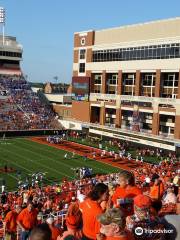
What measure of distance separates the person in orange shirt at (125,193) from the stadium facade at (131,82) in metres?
34.3

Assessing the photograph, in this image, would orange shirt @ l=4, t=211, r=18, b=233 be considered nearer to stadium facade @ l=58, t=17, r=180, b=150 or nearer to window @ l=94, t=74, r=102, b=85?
stadium facade @ l=58, t=17, r=180, b=150

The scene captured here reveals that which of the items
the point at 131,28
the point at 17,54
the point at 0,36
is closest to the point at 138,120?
the point at 131,28

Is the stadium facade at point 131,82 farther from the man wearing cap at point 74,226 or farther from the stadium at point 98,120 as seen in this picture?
the man wearing cap at point 74,226

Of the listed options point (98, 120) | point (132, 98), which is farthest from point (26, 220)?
point (98, 120)

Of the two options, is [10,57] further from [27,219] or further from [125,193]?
[125,193]

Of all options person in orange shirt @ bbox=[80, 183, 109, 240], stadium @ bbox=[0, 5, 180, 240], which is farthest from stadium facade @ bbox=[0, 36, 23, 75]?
person in orange shirt @ bbox=[80, 183, 109, 240]

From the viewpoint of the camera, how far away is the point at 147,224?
218 inches

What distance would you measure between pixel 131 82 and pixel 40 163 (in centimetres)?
2018

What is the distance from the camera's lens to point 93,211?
21.2 feet

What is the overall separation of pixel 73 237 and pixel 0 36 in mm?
75578

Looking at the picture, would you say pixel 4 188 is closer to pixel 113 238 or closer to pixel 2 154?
pixel 2 154

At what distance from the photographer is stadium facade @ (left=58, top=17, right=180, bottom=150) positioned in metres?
43.9

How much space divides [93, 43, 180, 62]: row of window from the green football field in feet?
49.1

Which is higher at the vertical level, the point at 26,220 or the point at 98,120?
the point at 26,220
